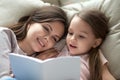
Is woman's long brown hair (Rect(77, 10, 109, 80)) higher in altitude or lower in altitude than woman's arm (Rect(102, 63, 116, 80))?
higher

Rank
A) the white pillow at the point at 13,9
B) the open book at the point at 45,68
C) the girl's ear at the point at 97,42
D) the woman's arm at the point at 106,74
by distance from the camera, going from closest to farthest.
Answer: the open book at the point at 45,68 < the woman's arm at the point at 106,74 < the girl's ear at the point at 97,42 < the white pillow at the point at 13,9

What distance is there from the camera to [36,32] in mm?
1441

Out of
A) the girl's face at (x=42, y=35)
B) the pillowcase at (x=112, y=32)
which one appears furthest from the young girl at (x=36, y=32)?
the pillowcase at (x=112, y=32)

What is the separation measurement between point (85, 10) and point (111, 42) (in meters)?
0.24

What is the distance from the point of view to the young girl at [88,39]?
55.3 inches

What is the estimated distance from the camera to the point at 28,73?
1184mm

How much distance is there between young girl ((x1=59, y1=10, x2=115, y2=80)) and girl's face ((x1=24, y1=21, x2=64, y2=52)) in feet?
0.25

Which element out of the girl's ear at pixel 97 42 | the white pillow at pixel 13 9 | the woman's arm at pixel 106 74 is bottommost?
the woman's arm at pixel 106 74

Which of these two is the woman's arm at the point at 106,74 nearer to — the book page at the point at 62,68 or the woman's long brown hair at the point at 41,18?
the book page at the point at 62,68

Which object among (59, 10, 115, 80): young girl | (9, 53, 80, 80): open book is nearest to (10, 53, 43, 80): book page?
(9, 53, 80, 80): open book

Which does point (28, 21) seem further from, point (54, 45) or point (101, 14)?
point (101, 14)

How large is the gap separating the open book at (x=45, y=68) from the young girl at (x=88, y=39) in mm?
231

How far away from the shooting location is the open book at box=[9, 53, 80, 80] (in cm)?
110

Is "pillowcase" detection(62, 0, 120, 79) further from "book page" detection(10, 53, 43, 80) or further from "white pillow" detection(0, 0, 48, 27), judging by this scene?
"book page" detection(10, 53, 43, 80)
